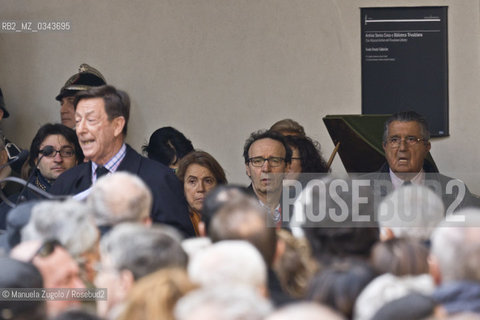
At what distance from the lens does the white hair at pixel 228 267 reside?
297cm

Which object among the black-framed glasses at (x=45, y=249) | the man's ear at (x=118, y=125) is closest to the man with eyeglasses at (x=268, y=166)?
the man's ear at (x=118, y=125)

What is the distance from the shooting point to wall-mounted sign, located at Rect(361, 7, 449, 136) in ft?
24.0

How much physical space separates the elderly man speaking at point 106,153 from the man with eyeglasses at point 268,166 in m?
0.81

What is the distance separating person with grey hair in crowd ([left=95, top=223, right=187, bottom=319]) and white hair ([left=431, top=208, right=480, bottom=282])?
82cm

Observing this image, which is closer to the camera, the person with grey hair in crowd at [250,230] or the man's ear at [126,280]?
the man's ear at [126,280]

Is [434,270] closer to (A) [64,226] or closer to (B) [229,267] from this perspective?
(B) [229,267]

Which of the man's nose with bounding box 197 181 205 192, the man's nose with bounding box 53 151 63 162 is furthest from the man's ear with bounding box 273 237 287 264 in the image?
the man's nose with bounding box 53 151 63 162

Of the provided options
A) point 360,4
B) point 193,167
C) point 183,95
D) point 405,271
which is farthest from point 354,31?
point 405,271

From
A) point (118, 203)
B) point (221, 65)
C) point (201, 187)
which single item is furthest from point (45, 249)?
point (221, 65)

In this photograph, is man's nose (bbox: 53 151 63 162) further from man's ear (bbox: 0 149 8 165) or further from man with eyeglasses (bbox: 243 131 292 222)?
man with eyeglasses (bbox: 243 131 292 222)

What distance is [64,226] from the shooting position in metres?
3.57

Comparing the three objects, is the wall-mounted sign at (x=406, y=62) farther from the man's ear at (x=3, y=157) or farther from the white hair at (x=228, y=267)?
the white hair at (x=228, y=267)

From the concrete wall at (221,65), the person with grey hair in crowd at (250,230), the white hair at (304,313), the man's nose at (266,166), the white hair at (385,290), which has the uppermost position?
the concrete wall at (221,65)

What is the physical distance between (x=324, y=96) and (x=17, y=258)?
437 centimetres
